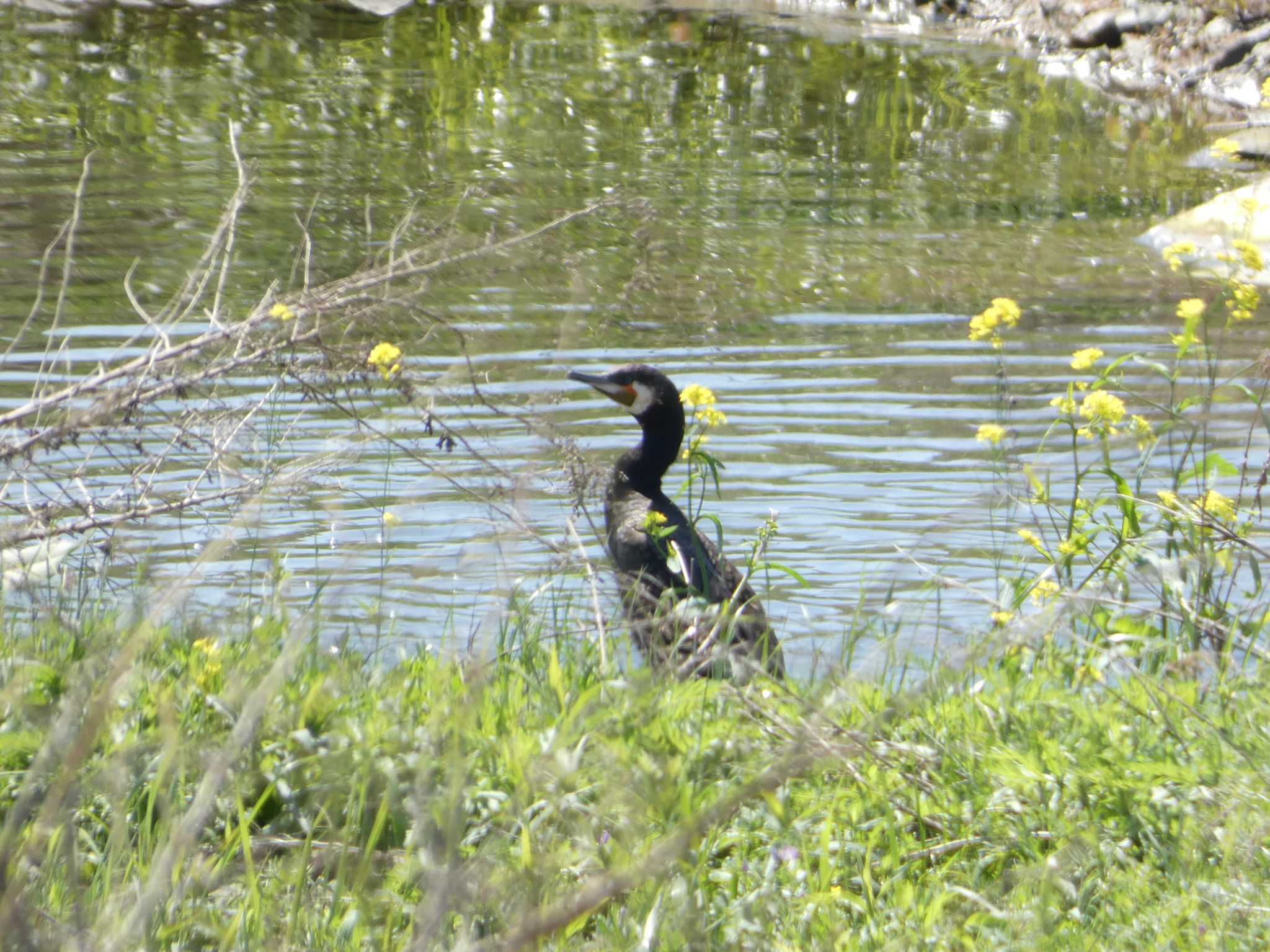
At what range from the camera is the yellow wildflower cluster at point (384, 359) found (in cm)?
482

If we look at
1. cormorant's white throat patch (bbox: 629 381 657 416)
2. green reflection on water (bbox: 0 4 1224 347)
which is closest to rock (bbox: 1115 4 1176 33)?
green reflection on water (bbox: 0 4 1224 347)

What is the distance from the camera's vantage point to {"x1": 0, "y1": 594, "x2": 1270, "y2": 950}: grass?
2.88m

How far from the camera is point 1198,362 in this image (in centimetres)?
888

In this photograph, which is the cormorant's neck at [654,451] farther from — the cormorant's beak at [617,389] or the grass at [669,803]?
the grass at [669,803]

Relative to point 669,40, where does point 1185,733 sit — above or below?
below

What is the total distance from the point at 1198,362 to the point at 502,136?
765 centimetres

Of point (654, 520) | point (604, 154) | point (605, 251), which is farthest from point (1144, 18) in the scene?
point (654, 520)

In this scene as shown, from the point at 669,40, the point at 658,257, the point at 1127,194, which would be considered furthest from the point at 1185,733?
the point at 669,40

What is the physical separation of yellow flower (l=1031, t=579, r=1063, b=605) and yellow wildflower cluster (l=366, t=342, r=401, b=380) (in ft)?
6.08

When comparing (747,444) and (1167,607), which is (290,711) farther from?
(747,444)

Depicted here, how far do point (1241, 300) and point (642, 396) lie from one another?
2.31 m

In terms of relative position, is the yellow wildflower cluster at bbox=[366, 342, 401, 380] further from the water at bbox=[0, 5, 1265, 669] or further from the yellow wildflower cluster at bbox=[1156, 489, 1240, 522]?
the yellow wildflower cluster at bbox=[1156, 489, 1240, 522]

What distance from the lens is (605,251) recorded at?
11008 millimetres

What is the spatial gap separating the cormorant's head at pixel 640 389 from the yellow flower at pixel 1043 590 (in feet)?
6.87
